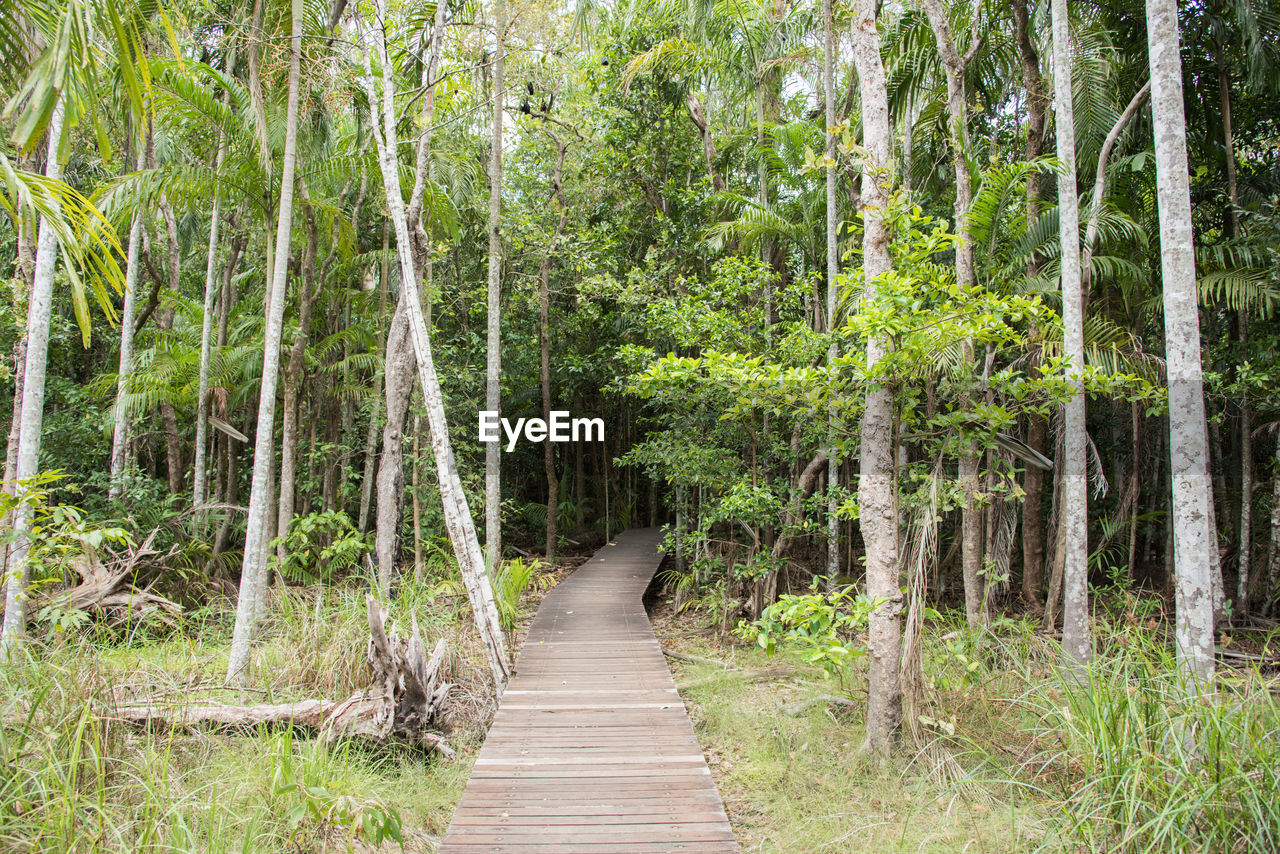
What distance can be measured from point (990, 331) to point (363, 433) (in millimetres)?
A: 10020

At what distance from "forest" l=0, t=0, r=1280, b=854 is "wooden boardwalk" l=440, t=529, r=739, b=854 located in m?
0.44

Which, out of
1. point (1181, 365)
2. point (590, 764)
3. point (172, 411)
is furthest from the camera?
point (172, 411)

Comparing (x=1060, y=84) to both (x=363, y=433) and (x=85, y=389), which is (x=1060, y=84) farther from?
(x=85, y=389)

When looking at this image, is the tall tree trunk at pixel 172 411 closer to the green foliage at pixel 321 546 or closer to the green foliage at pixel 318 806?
the green foliage at pixel 321 546

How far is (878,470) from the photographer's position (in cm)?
453

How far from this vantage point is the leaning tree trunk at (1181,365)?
393 centimetres

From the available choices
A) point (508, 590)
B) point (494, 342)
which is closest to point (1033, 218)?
point (494, 342)

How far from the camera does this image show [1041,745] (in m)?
4.04

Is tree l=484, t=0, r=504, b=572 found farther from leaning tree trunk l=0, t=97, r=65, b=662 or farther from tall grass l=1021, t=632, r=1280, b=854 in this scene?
tall grass l=1021, t=632, r=1280, b=854

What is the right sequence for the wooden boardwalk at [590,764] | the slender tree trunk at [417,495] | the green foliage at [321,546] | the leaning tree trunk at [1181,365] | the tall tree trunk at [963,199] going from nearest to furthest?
1. the wooden boardwalk at [590,764]
2. the leaning tree trunk at [1181,365]
3. the tall tree trunk at [963,199]
4. the green foliage at [321,546]
5. the slender tree trunk at [417,495]

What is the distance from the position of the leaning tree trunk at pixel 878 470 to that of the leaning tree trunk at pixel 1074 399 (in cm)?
214

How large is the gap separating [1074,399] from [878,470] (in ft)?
7.98

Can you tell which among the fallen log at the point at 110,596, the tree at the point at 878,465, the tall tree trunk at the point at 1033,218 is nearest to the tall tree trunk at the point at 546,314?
the fallen log at the point at 110,596

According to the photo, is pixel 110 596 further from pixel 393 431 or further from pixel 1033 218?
pixel 1033 218
